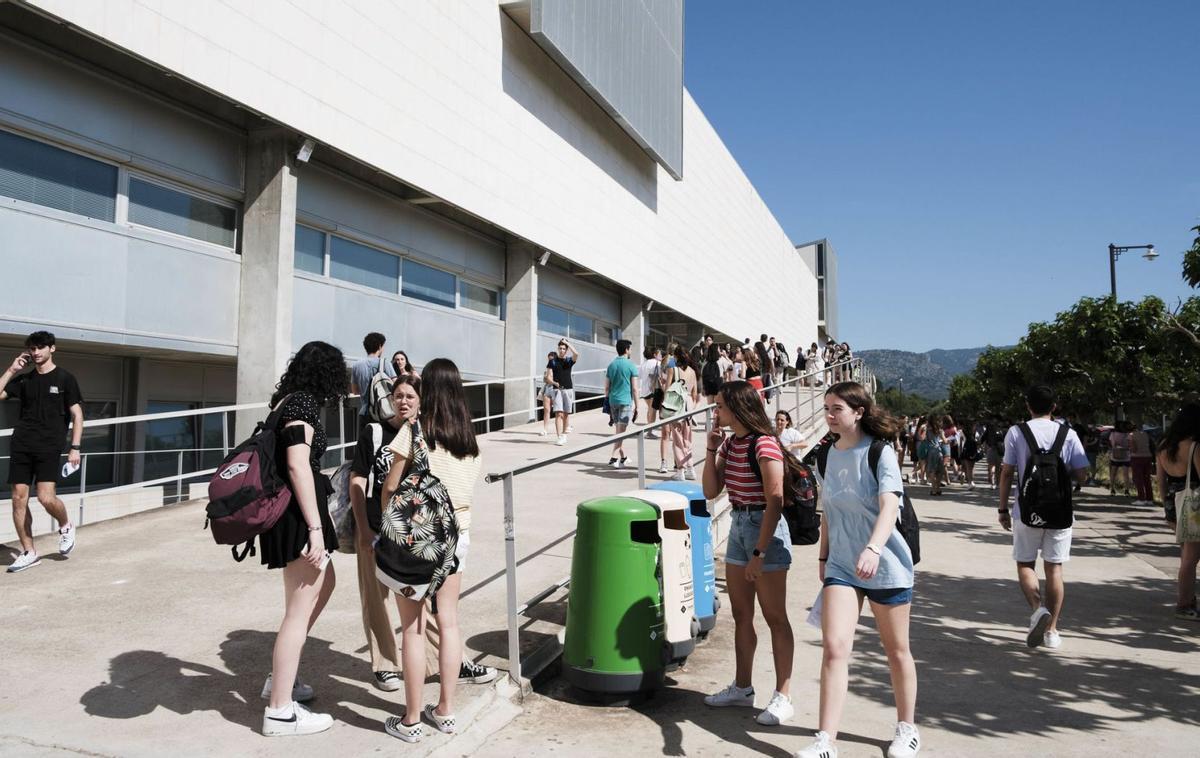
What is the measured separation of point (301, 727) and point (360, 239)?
12852 mm

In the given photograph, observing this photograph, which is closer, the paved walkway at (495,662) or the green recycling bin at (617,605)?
the paved walkway at (495,662)

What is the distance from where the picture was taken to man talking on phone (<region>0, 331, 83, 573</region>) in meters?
6.37

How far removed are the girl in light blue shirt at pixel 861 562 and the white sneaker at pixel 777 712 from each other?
440mm

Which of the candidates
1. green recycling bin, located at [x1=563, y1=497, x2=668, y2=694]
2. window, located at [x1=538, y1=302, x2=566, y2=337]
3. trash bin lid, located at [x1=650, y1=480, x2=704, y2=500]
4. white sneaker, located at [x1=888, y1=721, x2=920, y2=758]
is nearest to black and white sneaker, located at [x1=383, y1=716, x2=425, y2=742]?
green recycling bin, located at [x1=563, y1=497, x2=668, y2=694]

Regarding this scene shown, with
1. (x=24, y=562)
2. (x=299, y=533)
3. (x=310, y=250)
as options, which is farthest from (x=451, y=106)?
(x=299, y=533)

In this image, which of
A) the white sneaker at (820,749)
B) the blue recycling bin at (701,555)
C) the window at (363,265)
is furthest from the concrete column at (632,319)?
the white sneaker at (820,749)

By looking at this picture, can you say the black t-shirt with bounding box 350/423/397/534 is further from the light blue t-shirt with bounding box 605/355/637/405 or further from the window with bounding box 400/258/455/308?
the window with bounding box 400/258/455/308

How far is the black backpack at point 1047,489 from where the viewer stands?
565 cm

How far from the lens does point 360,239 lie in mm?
15445

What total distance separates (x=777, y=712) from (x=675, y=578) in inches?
34.6

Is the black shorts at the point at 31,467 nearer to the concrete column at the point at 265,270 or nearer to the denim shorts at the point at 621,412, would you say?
the concrete column at the point at 265,270

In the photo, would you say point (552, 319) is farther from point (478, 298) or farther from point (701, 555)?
point (701, 555)

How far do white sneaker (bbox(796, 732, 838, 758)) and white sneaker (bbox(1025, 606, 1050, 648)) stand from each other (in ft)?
9.12

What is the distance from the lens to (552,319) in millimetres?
23375
